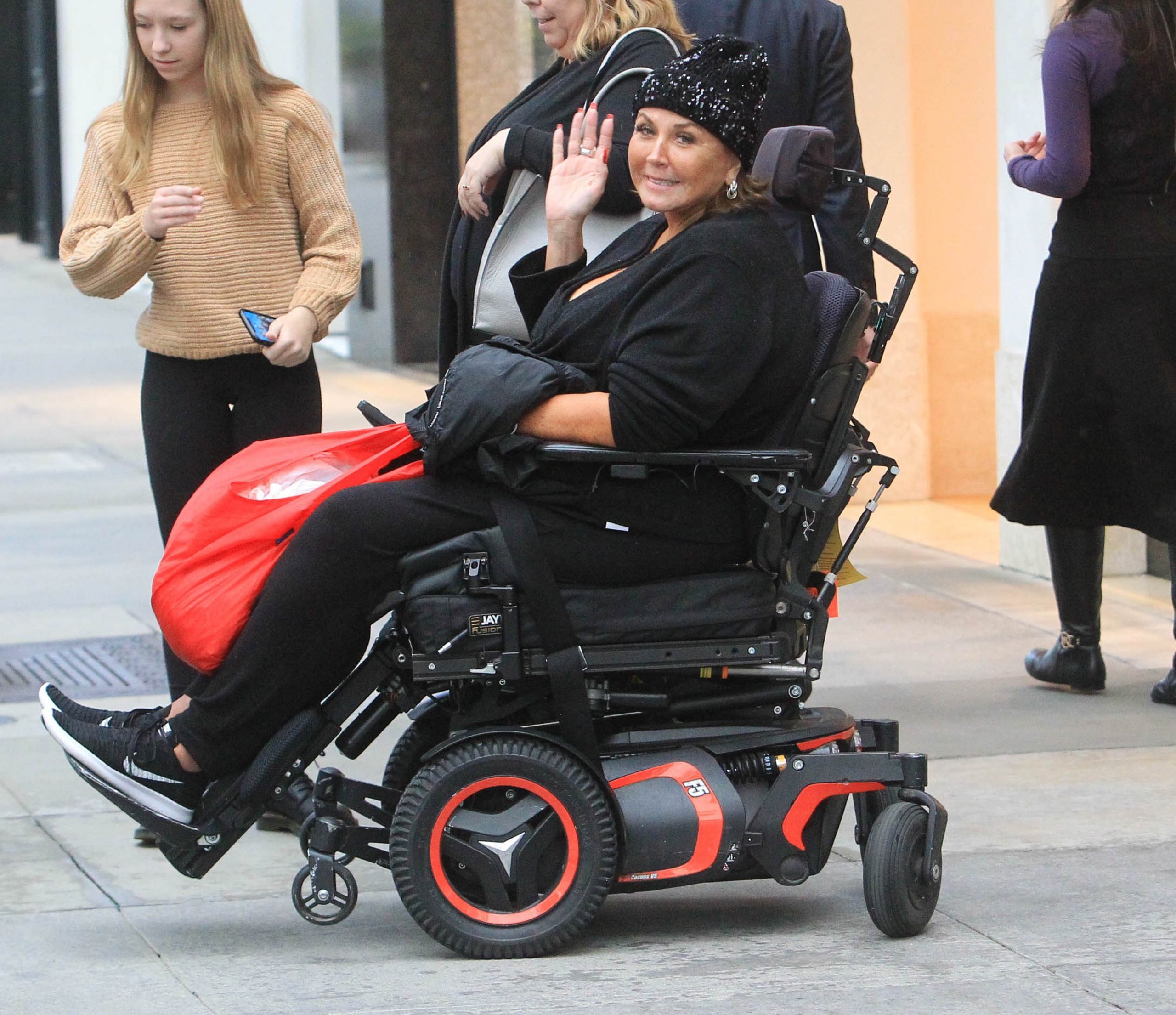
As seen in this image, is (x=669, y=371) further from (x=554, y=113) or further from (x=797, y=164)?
(x=554, y=113)

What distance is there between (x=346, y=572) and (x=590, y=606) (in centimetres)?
44

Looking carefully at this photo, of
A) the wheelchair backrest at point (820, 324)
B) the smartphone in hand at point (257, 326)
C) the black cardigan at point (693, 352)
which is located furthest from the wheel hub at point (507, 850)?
the smartphone in hand at point (257, 326)

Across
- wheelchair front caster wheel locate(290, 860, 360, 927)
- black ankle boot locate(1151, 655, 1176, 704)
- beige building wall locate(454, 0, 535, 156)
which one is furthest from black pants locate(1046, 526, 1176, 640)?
beige building wall locate(454, 0, 535, 156)

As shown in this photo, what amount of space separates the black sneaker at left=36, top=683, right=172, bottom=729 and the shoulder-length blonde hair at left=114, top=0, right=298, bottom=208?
1.17 meters

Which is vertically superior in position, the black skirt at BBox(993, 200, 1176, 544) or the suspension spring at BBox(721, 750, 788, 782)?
the black skirt at BBox(993, 200, 1176, 544)

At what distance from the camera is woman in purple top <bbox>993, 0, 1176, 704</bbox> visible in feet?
16.8

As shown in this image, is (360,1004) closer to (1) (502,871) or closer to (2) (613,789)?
(1) (502,871)

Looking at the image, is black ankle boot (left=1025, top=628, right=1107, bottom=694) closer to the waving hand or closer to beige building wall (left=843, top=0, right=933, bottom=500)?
the waving hand

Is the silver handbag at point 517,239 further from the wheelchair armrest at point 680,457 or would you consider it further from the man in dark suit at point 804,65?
the wheelchair armrest at point 680,457

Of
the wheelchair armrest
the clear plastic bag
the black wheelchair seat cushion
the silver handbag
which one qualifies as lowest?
the black wheelchair seat cushion

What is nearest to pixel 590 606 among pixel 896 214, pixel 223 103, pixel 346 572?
pixel 346 572

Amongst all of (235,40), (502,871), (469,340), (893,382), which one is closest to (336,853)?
(502,871)

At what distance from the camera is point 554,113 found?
4.30 metres

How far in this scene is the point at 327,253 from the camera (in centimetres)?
444
